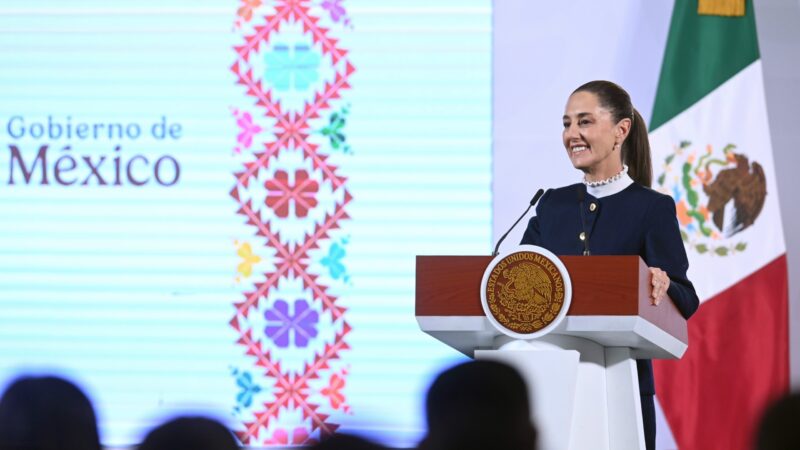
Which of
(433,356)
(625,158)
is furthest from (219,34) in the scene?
(625,158)

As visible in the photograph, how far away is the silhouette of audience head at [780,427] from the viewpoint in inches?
64.8

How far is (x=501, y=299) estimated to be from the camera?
3.24 m

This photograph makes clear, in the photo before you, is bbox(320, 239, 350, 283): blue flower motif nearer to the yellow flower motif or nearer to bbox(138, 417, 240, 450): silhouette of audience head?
the yellow flower motif

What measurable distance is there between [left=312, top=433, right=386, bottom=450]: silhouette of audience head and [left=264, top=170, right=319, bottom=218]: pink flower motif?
435 cm

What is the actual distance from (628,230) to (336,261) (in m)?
2.41

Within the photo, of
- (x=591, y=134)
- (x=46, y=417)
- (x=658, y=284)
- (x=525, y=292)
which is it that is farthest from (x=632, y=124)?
(x=46, y=417)

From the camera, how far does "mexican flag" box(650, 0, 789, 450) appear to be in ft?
19.0

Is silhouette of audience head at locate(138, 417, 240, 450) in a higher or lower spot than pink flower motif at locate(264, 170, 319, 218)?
lower

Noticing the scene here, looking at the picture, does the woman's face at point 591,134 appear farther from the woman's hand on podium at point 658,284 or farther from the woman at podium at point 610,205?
the woman's hand on podium at point 658,284

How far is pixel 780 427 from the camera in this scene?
1660 millimetres

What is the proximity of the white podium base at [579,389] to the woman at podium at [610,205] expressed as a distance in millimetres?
322

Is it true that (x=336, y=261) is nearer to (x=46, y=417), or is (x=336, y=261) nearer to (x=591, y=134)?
(x=591, y=134)

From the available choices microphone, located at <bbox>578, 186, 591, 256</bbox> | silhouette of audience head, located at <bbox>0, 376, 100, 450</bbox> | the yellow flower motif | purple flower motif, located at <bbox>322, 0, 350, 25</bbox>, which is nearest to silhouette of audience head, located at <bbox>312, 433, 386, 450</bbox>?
silhouette of audience head, located at <bbox>0, 376, 100, 450</bbox>

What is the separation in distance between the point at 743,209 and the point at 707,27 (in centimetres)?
84
